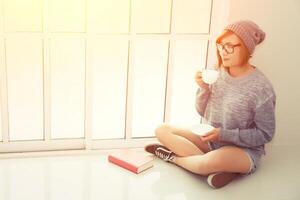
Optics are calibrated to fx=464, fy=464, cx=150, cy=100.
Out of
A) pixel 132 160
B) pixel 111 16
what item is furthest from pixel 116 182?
pixel 111 16

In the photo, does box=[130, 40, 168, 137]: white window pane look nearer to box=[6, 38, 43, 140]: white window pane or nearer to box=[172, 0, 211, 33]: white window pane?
box=[172, 0, 211, 33]: white window pane

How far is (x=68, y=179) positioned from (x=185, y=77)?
1.88 ft

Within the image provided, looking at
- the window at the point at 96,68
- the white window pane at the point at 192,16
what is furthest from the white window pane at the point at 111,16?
the white window pane at the point at 192,16

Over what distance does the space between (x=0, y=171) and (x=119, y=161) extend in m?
0.36

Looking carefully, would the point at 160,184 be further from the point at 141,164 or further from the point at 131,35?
the point at 131,35

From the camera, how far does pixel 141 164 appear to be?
1.44m

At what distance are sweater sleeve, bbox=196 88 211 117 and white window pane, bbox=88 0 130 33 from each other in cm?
35

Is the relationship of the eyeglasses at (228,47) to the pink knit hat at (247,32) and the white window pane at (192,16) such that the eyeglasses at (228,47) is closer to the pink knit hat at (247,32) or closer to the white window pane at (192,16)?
the pink knit hat at (247,32)

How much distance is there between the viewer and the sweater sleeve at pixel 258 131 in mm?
1316

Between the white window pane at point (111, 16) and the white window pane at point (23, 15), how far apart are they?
0.59 feet

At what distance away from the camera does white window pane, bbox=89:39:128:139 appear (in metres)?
1.58

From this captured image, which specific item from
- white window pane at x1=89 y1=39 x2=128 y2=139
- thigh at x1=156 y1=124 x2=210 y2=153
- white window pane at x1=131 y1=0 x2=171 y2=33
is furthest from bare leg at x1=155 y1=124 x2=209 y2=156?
white window pane at x1=131 y1=0 x2=171 y2=33

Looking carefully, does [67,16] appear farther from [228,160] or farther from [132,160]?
[228,160]

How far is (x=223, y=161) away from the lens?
1.33 metres
